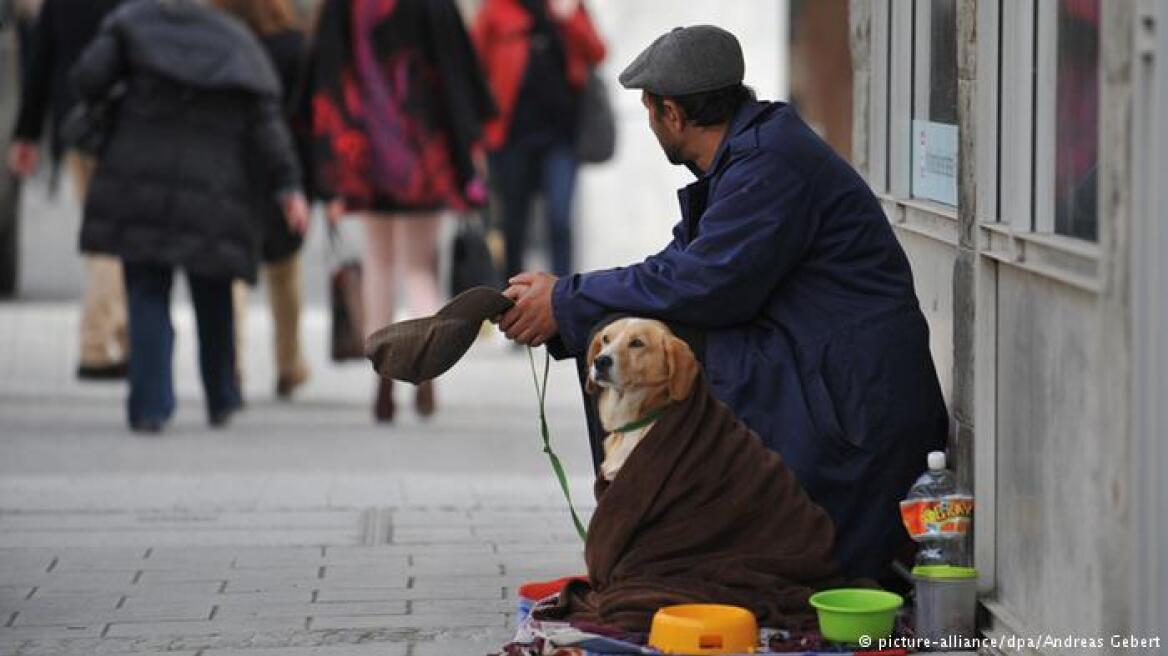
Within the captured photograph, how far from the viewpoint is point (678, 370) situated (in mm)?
5500

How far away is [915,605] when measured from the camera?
5.62m

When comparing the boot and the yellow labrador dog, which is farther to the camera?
the boot

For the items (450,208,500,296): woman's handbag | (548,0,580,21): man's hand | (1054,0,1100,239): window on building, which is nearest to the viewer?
(1054,0,1100,239): window on building

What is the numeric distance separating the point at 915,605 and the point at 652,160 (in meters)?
9.69

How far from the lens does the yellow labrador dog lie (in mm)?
5496

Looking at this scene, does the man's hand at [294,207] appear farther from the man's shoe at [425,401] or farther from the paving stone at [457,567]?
the paving stone at [457,567]

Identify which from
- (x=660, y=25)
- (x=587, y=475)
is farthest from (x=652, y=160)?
(x=587, y=475)

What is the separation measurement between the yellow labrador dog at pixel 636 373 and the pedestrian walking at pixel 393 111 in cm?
465

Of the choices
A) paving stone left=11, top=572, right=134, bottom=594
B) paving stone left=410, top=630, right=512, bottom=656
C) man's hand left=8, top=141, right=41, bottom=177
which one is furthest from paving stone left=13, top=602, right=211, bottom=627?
man's hand left=8, top=141, right=41, bottom=177

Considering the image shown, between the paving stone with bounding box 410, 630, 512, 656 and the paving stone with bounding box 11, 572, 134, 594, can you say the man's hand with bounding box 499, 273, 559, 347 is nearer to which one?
the paving stone with bounding box 410, 630, 512, 656

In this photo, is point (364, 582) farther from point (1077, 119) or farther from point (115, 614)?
point (1077, 119)

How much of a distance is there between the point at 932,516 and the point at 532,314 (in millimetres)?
1018

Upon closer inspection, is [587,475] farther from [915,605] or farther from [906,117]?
[915,605]

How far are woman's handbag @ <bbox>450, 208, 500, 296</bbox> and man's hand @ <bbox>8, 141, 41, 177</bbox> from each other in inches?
69.5
